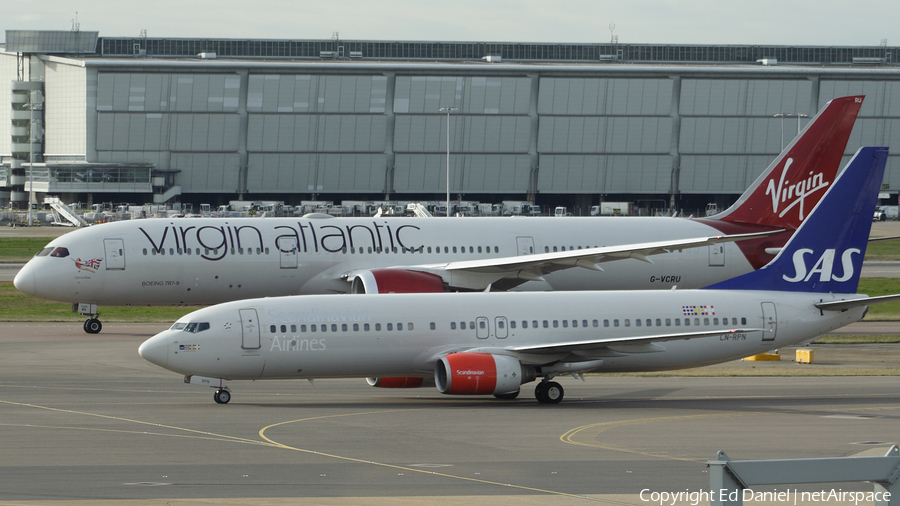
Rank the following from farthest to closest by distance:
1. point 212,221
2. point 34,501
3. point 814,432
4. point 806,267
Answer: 1. point 212,221
2. point 806,267
3. point 814,432
4. point 34,501

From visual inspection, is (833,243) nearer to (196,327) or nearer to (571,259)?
(571,259)

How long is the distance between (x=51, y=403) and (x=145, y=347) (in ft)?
Answer: 10.7

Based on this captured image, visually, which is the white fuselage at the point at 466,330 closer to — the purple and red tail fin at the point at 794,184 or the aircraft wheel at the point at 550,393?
the aircraft wheel at the point at 550,393

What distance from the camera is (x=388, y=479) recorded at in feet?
65.3

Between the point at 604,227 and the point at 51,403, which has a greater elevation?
the point at 604,227

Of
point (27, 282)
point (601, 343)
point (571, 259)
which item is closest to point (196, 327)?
→ point (601, 343)

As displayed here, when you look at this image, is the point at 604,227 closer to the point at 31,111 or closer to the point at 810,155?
the point at 810,155

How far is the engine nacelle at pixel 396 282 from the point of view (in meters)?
42.8

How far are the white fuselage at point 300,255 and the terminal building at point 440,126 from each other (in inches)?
4024

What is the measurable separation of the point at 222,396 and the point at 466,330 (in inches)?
274

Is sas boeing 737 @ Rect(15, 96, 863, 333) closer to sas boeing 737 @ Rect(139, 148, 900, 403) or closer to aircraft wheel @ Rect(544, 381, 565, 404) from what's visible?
sas boeing 737 @ Rect(139, 148, 900, 403)

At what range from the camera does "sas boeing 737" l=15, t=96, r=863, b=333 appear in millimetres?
44750

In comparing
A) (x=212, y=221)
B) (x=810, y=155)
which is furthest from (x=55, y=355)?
(x=810, y=155)

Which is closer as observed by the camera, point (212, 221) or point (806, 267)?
point (806, 267)
